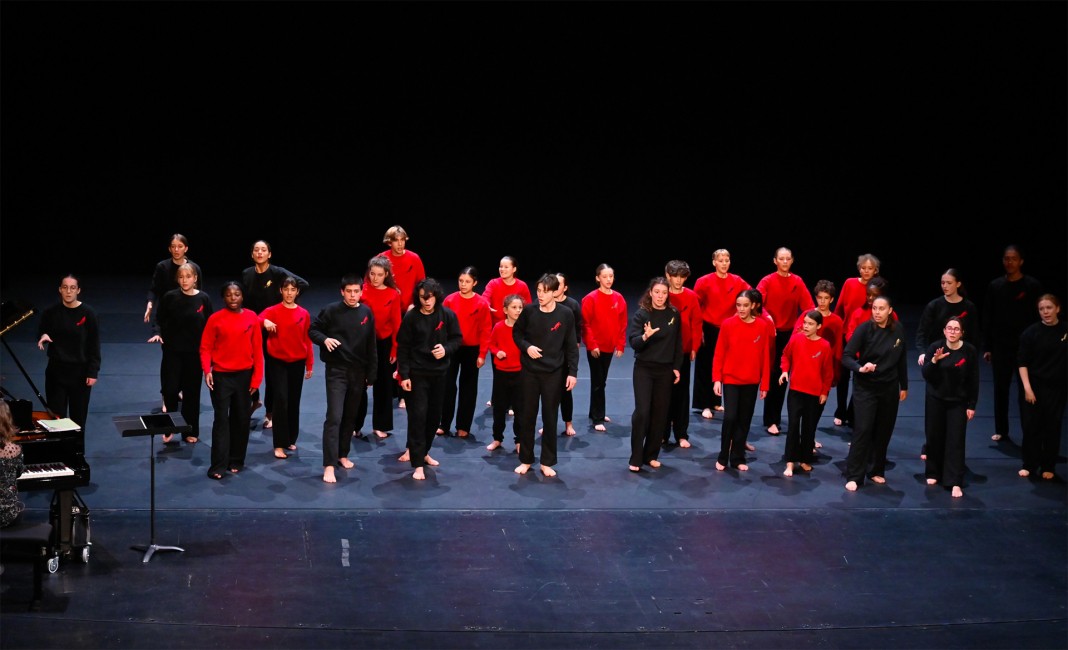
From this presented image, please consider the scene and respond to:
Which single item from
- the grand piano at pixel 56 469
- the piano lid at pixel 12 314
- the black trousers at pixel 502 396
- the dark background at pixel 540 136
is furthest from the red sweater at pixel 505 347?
the dark background at pixel 540 136

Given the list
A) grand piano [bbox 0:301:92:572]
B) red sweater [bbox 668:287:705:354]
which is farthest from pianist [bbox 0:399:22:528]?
red sweater [bbox 668:287:705:354]

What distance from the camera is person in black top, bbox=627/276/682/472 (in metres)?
7.47

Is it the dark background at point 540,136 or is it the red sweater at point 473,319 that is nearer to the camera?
the red sweater at point 473,319

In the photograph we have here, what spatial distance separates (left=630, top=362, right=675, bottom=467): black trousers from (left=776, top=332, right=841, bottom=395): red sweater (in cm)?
86

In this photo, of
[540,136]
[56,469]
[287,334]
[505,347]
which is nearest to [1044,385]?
[505,347]

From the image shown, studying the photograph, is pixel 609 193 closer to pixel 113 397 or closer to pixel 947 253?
pixel 947 253

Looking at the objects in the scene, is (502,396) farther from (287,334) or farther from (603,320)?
(287,334)

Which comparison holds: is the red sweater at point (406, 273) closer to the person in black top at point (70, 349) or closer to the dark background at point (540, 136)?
the person in black top at point (70, 349)

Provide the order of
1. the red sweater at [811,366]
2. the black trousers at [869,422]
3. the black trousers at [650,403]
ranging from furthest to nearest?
the black trousers at [650,403], the red sweater at [811,366], the black trousers at [869,422]

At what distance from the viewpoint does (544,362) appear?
735 centimetres

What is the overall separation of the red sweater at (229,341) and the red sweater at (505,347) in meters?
1.72

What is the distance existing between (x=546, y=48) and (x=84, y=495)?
871 centimetres

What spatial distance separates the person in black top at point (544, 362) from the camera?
24.0ft

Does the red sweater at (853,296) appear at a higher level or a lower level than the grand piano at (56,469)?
higher
